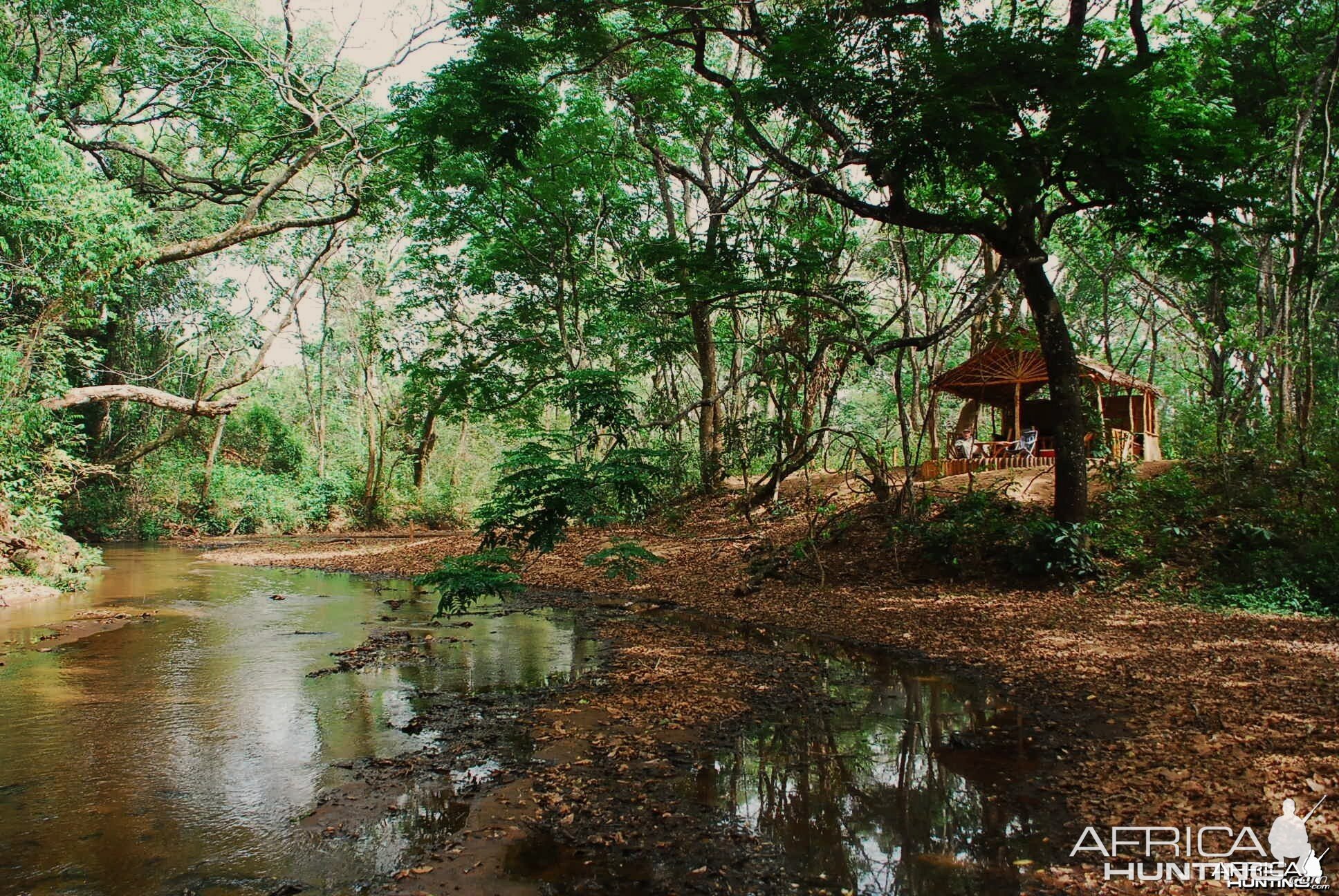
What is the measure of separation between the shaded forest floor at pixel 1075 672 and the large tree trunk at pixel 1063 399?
4.41ft

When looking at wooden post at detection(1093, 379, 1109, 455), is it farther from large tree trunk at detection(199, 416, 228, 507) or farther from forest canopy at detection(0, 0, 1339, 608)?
large tree trunk at detection(199, 416, 228, 507)

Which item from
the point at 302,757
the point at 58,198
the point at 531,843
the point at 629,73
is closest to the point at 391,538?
the point at 58,198

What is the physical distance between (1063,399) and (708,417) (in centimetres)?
1022

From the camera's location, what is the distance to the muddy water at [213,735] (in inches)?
137

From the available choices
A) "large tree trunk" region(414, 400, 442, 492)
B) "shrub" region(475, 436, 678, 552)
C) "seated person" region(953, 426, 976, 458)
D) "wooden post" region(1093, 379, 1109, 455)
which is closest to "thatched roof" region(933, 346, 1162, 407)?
"wooden post" region(1093, 379, 1109, 455)

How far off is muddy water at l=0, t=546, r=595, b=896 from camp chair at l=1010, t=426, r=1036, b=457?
1085 cm

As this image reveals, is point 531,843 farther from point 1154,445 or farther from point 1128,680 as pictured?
point 1154,445

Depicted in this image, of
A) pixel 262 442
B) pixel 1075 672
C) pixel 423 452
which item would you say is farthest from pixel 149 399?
pixel 1075 672

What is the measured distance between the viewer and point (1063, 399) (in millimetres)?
10117

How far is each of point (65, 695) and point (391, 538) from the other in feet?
51.7

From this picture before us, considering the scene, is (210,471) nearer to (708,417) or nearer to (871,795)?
(708,417)

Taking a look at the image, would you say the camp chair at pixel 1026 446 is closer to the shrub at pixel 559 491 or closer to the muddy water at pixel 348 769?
the muddy water at pixel 348 769

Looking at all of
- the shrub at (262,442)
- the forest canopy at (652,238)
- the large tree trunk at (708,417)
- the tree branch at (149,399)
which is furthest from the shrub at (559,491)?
the shrub at (262,442)

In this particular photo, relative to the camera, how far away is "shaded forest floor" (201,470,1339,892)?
3984 mm
